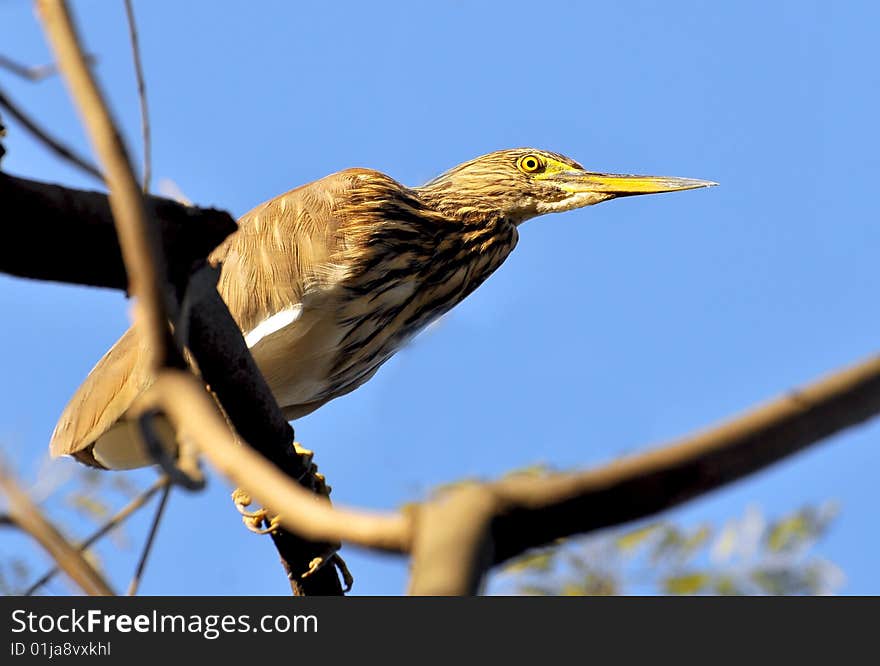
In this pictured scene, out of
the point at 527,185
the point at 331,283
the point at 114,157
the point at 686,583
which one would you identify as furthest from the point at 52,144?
the point at 527,185

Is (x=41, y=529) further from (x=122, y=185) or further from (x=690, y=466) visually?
(x=690, y=466)

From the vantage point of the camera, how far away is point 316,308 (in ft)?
14.1

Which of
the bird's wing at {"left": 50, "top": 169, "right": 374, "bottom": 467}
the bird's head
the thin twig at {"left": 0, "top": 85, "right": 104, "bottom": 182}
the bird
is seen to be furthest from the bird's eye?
the thin twig at {"left": 0, "top": 85, "right": 104, "bottom": 182}

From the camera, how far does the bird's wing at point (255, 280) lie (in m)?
4.17

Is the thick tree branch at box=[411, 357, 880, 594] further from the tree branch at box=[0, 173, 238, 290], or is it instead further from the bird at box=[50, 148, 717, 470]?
the bird at box=[50, 148, 717, 470]

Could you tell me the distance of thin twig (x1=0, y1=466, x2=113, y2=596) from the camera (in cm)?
128

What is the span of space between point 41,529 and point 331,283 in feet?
10.0

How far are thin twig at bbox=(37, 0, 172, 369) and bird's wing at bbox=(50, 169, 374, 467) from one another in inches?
117

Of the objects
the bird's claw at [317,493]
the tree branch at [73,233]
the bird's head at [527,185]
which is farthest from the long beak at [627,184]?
the tree branch at [73,233]
